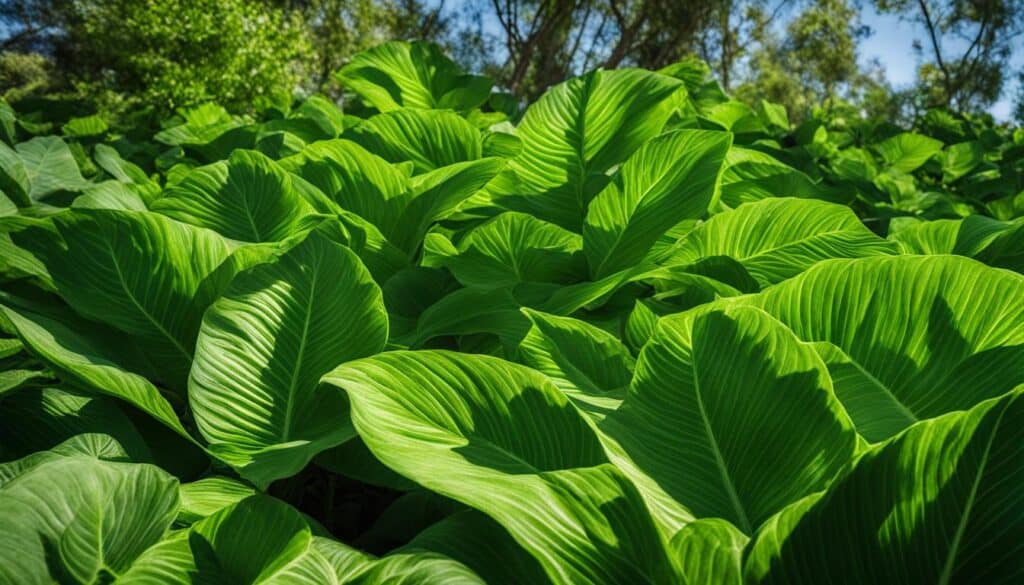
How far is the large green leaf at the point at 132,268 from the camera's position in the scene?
761mm

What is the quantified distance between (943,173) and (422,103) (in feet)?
7.10

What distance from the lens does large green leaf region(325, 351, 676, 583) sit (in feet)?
1.42

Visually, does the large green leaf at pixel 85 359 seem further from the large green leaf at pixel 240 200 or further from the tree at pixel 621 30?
the tree at pixel 621 30

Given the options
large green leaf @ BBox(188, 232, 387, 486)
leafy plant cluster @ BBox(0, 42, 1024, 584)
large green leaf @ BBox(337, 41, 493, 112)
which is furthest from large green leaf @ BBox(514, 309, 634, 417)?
large green leaf @ BBox(337, 41, 493, 112)

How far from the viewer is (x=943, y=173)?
2.86 metres

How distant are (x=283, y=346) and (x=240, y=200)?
0.33 metres

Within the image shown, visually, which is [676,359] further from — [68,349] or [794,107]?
[794,107]

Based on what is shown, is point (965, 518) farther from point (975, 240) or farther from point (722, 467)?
point (975, 240)

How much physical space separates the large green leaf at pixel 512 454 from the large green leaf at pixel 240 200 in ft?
1.53

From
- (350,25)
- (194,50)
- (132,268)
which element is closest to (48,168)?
(132,268)

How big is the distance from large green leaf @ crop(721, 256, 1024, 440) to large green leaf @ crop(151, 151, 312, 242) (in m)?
0.57

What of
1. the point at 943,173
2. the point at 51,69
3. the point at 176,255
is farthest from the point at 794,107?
the point at 176,255

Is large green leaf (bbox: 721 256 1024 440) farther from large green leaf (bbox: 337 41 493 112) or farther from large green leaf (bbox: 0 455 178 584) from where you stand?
large green leaf (bbox: 337 41 493 112)

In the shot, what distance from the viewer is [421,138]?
1.19 m
